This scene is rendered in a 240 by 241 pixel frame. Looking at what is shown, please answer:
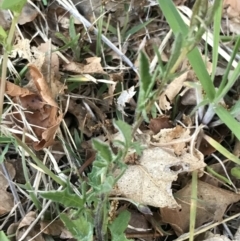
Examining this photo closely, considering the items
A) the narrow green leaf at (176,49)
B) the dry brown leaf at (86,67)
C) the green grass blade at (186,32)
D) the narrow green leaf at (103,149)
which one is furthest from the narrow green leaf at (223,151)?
the narrow green leaf at (176,49)

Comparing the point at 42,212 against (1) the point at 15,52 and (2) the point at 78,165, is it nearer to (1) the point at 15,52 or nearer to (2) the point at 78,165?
(2) the point at 78,165

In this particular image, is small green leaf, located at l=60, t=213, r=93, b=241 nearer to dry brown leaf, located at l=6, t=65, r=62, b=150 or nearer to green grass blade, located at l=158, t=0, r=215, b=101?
dry brown leaf, located at l=6, t=65, r=62, b=150

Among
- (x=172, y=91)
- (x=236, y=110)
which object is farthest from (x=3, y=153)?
(x=236, y=110)

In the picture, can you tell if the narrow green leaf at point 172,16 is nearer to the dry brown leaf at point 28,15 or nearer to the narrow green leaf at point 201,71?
the narrow green leaf at point 201,71

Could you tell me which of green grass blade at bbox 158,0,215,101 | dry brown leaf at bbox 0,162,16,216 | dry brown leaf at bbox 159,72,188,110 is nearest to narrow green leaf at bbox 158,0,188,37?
green grass blade at bbox 158,0,215,101

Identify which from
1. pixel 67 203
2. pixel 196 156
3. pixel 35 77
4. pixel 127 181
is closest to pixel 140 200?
pixel 127 181

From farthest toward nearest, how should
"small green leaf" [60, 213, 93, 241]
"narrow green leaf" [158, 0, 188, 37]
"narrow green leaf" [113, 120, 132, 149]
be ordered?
"narrow green leaf" [158, 0, 188, 37]
"small green leaf" [60, 213, 93, 241]
"narrow green leaf" [113, 120, 132, 149]
